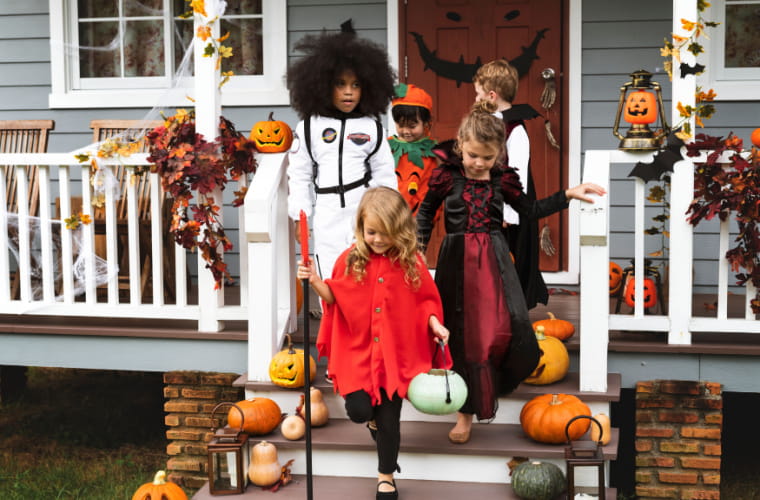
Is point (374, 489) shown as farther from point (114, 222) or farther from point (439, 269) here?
point (114, 222)

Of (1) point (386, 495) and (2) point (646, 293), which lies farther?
(2) point (646, 293)

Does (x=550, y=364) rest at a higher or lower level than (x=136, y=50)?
lower

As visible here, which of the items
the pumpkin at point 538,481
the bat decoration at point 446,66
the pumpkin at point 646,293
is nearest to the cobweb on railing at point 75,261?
the pumpkin at point 538,481

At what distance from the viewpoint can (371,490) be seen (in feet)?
12.1

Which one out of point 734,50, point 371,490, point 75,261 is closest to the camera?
point 371,490

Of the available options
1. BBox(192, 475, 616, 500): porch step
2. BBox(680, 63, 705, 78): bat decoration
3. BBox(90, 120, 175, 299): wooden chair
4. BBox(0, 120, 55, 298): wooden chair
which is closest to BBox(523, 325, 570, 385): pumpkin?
BBox(192, 475, 616, 500): porch step

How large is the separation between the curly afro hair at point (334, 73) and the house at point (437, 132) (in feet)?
1.56

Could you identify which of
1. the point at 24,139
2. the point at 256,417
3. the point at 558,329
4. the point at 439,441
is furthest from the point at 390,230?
the point at 24,139

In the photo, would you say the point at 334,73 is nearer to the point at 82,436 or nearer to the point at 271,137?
the point at 271,137

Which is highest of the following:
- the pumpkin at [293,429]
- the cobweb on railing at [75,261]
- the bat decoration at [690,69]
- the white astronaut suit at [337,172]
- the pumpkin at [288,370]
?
the bat decoration at [690,69]

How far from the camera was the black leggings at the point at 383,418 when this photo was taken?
138 inches

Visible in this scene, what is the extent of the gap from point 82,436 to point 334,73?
330 cm

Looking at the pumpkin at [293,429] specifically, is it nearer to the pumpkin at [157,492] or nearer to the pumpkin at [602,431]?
the pumpkin at [157,492]

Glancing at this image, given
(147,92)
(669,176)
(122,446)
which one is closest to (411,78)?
(147,92)
